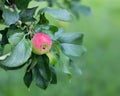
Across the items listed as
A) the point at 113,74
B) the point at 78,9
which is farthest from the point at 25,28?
the point at 113,74

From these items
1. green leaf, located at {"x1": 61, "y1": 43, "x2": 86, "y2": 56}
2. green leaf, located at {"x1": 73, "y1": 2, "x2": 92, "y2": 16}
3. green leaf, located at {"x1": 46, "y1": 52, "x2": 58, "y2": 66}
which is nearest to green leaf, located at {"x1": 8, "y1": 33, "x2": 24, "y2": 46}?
green leaf, located at {"x1": 46, "y1": 52, "x2": 58, "y2": 66}

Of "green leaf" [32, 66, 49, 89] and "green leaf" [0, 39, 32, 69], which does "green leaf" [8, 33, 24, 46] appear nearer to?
"green leaf" [0, 39, 32, 69]

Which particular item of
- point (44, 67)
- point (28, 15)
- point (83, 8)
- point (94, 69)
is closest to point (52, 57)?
point (44, 67)

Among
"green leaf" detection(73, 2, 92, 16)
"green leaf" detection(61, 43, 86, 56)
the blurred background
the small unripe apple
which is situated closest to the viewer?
the small unripe apple

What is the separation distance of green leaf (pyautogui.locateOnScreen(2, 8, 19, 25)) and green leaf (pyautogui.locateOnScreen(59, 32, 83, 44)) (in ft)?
0.69

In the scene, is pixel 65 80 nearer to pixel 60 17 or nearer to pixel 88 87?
pixel 88 87

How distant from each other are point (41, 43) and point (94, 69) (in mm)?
3303

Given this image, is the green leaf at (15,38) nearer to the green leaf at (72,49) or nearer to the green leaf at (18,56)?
the green leaf at (18,56)

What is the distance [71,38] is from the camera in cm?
146

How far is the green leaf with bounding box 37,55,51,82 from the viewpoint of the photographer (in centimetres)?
126

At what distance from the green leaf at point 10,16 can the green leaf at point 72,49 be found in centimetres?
21

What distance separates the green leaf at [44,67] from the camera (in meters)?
1.26

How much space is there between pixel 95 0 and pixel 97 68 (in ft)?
4.81

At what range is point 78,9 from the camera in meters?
2.34
